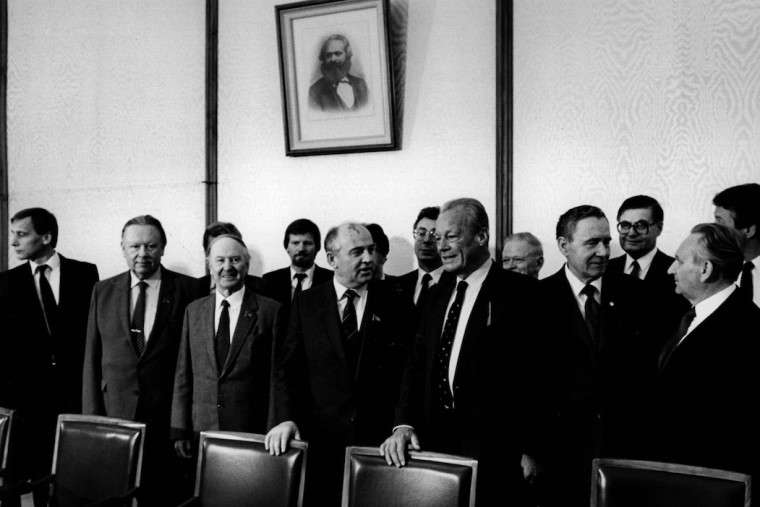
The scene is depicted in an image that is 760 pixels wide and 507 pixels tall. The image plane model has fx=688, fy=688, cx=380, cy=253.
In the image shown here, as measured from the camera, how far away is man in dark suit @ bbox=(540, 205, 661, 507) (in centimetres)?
247

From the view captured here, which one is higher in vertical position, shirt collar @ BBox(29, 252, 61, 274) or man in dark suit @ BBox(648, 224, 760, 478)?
shirt collar @ BBox(29, 252, 61, 274)

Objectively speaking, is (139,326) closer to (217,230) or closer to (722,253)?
(217,230)

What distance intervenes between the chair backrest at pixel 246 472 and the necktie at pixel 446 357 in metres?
0.51

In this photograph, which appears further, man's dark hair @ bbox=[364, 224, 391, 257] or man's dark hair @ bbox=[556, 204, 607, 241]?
man's dark hair @ bbox=[364, 224, 391, 257]

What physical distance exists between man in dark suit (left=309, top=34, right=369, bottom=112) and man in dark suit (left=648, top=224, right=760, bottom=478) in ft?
8.51

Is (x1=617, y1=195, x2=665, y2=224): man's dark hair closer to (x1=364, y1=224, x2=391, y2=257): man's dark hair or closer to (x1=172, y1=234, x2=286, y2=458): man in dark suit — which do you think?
(x1=364, y1=224, x2=391, y2=257): man's dark hair

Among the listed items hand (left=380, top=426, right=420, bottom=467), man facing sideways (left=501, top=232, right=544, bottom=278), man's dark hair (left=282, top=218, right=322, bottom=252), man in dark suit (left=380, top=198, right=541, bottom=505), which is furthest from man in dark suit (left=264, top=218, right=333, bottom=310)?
hand (left=380, top=426, right=420, bottom=467)

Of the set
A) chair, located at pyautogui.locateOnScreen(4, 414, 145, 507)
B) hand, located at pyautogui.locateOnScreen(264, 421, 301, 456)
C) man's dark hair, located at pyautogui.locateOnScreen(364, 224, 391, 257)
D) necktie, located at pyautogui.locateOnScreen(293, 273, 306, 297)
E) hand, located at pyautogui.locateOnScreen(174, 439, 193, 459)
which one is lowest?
hand, located at pyautogui.locateOnScreen(174, 439, 193, 459)

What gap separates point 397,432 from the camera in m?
2.20

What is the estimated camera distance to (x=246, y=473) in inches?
88.9

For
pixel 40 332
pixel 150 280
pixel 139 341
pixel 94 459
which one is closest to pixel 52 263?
pixel 40 332

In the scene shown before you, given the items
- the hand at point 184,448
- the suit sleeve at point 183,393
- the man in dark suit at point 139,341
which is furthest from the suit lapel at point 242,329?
the man in dark suit at point 139,341

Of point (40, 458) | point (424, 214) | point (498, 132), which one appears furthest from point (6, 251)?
point (498, 132)

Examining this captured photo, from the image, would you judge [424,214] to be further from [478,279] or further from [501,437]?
[501,437]
